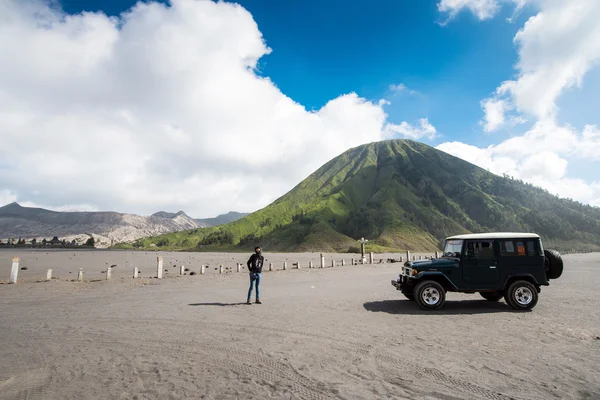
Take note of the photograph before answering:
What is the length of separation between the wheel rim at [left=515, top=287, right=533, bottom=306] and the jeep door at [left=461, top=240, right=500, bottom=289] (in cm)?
86

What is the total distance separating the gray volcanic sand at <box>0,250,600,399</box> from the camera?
5.09 m

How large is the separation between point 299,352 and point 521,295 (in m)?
9.16

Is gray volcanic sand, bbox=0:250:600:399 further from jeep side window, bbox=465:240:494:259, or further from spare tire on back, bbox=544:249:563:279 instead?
jeep side window, bbox=465:240:494:259

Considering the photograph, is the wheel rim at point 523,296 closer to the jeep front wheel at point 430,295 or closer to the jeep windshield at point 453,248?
the jeep windshield at point 453,248

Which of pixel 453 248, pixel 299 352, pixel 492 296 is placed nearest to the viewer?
pixel 299 352

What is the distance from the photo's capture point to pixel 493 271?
447 inches

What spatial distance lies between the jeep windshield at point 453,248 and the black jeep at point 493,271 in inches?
3.3

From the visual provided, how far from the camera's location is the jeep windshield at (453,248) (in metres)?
11.7

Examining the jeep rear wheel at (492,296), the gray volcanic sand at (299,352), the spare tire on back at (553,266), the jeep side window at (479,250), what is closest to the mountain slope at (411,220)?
the jeep rear wheel at (492,296)

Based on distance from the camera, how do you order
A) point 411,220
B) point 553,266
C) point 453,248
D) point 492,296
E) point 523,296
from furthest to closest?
point 411,220 < point 492,296 < point 453,248 < point 553,266 < point 523,296

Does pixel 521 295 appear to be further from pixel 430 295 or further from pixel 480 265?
pixel 430 295

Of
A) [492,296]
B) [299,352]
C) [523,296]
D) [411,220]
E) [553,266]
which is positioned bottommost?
[299,352]

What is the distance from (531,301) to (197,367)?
11.4m

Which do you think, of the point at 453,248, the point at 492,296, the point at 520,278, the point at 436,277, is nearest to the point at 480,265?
the point at 453,248
